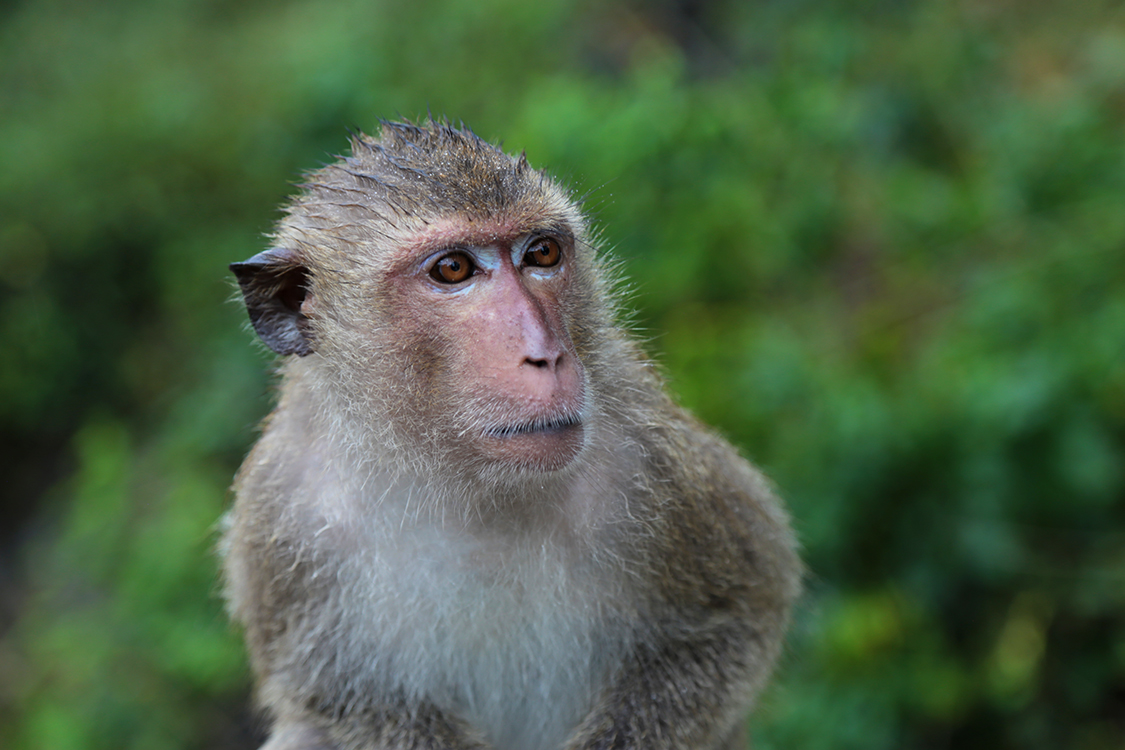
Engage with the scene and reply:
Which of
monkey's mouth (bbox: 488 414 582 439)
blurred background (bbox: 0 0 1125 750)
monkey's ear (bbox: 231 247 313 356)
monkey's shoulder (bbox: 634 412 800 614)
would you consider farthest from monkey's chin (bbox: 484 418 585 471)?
blurred background (bbox: 0 0 1125 750)

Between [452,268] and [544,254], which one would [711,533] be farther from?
[452,268]

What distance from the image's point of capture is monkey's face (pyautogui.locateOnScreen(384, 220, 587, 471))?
2232mm

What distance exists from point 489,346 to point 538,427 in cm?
21

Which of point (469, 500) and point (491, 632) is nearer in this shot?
point (469, 500)

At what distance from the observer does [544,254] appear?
2518mm

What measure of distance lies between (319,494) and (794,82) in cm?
339

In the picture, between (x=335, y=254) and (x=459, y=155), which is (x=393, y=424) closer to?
(x=335, y=254)

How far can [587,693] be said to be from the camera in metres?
2.83

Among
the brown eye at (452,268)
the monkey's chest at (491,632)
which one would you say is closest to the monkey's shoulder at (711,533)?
the monkey's chest at (491,632)

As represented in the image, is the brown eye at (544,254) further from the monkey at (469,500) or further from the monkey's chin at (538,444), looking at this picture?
the monkey's chin at (538,444)

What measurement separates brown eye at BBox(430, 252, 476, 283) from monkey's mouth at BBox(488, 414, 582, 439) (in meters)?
0.38

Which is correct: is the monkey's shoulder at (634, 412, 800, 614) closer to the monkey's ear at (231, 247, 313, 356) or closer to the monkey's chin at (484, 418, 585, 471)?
the monkey's chin at (484, 418, 585, 471)

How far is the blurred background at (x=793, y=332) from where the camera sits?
436 cm

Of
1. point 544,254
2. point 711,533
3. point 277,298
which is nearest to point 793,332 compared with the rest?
point 711,533
